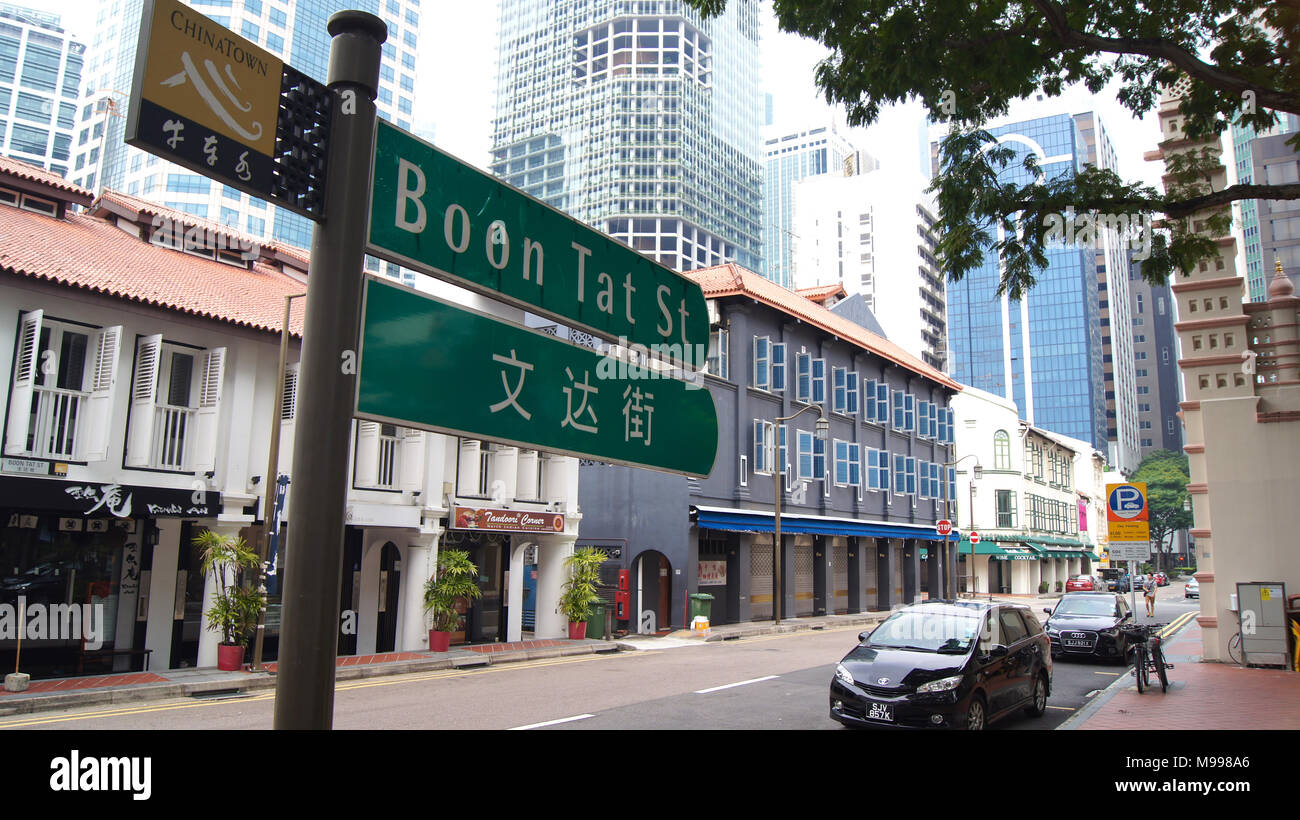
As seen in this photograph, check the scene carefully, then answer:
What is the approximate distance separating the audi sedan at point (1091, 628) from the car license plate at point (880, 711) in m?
11.1

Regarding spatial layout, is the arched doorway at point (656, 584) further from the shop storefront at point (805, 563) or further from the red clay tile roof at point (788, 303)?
the red clay tile roof at point (788, 303)

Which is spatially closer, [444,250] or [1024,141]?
[444,250]

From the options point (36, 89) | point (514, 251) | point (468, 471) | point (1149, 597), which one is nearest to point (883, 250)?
point (1149, 597)

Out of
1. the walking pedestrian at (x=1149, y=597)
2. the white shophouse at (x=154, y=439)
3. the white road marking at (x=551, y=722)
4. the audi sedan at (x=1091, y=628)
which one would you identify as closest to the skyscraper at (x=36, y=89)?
the white shophouse at (x=154, y=439)

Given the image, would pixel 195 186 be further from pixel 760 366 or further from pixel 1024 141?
pixel 1024 141

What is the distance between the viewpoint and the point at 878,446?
41062 mm

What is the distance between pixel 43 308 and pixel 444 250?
1520cm

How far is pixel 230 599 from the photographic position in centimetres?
1638

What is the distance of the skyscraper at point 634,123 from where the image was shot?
14488 centimetres

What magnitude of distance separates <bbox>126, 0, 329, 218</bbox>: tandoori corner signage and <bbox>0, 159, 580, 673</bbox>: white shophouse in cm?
1419

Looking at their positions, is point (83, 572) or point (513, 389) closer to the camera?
point (513, 389)

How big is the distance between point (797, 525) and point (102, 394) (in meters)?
23.8

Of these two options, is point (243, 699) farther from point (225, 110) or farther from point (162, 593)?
point (225, 110)

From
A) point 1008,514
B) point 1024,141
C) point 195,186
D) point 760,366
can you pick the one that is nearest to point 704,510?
point 760,366
